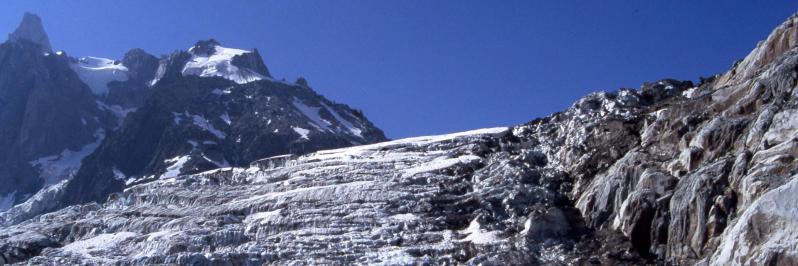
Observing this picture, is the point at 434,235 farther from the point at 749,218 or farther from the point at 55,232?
the point at 55,232

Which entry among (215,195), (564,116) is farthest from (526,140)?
(215,195)

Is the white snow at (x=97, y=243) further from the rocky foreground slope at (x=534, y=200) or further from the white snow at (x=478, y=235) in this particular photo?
the white snow at (x=478, y=235)

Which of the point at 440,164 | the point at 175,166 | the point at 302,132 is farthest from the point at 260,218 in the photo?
the point at 302,132

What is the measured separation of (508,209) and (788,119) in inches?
832

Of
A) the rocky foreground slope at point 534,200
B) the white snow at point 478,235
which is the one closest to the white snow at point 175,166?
the rocky foreground slope at point 534,200

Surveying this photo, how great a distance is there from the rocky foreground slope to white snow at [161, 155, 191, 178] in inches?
2650

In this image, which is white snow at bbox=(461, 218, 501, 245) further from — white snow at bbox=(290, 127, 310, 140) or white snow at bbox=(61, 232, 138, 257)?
white snow at bbox=(290, 127, 310, 140)

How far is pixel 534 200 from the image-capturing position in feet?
233

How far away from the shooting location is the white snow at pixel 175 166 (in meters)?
164

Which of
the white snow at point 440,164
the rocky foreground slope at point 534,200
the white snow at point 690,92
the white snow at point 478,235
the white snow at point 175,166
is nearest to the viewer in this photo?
the rocky foreground slope at point 534,200

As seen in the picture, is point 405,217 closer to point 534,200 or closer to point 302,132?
point 534,200

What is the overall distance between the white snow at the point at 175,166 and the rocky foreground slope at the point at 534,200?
6732cm

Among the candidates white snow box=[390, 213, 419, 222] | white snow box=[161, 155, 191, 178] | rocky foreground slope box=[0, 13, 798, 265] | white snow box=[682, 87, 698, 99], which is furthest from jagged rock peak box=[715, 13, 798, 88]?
white snow box=[161, 155, 191, 178]

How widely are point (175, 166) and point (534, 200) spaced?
113 meters
